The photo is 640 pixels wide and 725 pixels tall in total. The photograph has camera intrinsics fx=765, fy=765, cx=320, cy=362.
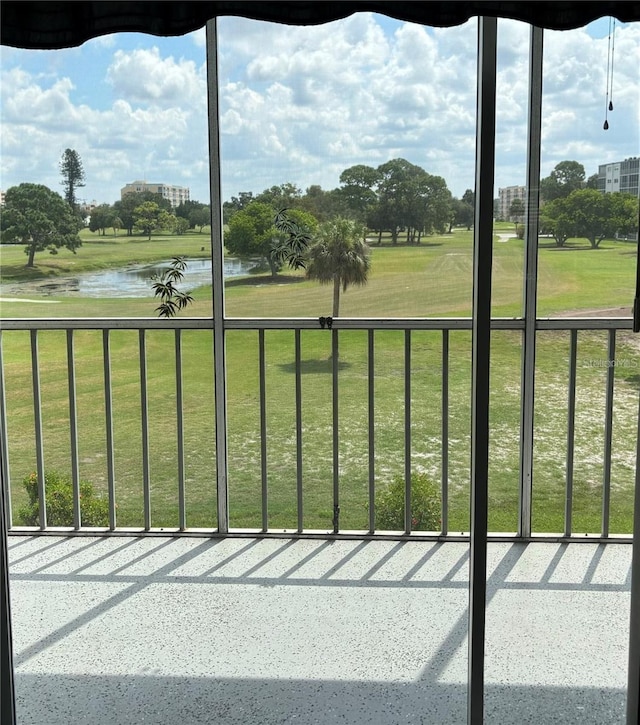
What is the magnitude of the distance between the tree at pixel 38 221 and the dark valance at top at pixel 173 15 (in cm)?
128

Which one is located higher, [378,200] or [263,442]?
[378,200]

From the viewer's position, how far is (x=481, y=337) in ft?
6.52

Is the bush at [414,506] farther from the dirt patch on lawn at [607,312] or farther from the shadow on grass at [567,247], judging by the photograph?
the shadow on grass at [567,247]

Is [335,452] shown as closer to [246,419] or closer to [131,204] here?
[246,419]

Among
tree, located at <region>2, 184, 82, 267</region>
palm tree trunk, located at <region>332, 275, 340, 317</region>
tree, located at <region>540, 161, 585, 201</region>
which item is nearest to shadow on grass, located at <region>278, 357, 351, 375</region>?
palm tree trunk, located at <region>332, 275, 340, 317</region>

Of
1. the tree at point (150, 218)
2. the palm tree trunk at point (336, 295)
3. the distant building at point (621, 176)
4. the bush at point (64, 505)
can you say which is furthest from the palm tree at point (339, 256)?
the bush at point (64, 505)

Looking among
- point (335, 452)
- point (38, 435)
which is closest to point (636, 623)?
point (335, 452)

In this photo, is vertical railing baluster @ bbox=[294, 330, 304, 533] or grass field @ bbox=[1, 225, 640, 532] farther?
vertical railing baluster @ bbox=[294, 330, 304, 533]

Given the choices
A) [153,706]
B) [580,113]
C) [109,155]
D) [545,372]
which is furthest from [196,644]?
[580,113]

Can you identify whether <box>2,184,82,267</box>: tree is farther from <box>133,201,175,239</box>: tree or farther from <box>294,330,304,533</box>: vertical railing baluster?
<box>294,330,304,533</box>: vertical railing baluster

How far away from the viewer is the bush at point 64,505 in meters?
3.78

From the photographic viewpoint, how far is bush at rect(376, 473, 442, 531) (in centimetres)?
371

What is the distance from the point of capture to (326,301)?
357 cm

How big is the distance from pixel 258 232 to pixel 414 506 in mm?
1513
